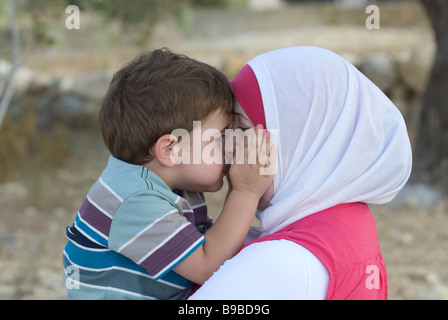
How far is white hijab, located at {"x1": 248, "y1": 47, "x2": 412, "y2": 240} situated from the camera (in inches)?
62.8

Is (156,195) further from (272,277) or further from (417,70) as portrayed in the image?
(417,70)

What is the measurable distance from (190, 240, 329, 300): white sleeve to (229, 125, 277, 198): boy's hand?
0.85 feet

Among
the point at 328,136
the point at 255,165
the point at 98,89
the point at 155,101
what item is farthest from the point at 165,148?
the point at 98,89

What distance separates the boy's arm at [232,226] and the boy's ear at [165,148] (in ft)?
0.64

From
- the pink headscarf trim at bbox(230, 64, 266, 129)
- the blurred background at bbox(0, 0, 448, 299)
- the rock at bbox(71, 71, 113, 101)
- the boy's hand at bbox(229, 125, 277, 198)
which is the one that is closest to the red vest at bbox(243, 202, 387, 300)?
the boy's hand at bbox(229, 125, 277, 198)

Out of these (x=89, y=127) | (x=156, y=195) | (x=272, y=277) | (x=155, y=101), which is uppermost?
(x=155, y=101)

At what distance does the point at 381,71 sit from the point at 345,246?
727 cm

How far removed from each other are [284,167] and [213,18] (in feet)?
54.3

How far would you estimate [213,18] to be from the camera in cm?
1758

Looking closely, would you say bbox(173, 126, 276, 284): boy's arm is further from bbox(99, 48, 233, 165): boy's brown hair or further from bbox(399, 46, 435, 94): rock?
bbox(399, 46, 435, 94): rock

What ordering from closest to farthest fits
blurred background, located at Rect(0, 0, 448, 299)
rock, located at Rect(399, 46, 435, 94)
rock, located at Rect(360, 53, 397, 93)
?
1. blurred background, located at Rect(0, 0, 448, 299)
2. rock, located at Rect(399, 46, 435, 94)
3. rock, located at Rect(360, 53, 397, 93)

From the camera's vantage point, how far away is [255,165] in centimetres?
163

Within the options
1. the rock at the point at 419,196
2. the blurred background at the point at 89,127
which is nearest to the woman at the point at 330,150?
the blurred background at the point at 89,127

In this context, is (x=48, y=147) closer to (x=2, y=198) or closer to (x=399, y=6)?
(x=2, y=198)
